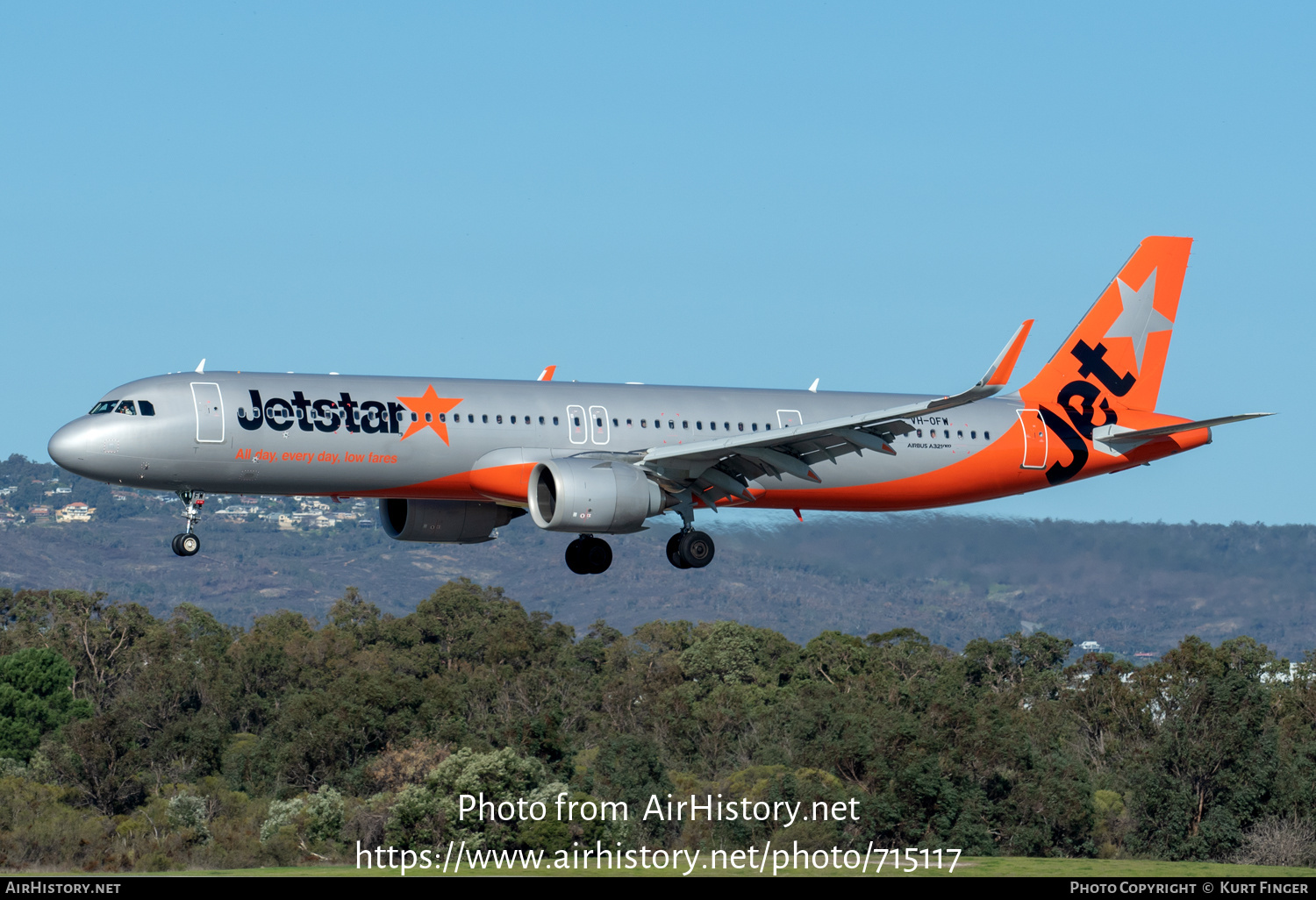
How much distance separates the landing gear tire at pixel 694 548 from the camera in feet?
137

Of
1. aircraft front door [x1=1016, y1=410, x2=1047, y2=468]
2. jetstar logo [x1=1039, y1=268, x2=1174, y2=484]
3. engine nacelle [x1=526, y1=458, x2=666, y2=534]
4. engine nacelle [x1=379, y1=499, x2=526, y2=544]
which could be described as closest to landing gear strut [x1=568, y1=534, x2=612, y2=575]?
engine nacelle [x1=379, y1=499, x2=526, y2=544]

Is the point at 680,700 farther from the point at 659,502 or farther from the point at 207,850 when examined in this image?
the point at 659,502

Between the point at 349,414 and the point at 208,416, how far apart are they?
3039mm

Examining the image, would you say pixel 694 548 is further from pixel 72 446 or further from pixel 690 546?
pixel 72 446

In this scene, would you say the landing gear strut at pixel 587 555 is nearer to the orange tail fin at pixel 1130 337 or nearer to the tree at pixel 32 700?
the orange tail fin at pixel 1130 337

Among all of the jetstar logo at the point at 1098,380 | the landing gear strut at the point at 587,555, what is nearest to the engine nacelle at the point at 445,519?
the landing gear strut at the point at 587,555

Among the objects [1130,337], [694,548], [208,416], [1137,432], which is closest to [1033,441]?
[1137,432]

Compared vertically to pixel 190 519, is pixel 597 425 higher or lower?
higher

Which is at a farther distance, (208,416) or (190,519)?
(190,519)

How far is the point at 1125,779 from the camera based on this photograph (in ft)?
309

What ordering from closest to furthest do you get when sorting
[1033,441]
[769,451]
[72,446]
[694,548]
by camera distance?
1. [72,446]
2. [769,451]
3. [694,548]
4. [1033,441]

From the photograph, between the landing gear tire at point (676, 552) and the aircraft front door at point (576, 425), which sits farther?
the landing gear tire at point (676, 552)

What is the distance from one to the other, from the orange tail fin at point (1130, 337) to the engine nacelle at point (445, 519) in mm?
14833

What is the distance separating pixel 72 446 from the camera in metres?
36.7
